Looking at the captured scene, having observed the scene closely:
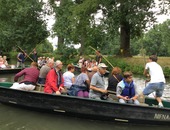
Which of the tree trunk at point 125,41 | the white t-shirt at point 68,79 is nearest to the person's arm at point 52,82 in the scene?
the white t-shirt at point 68,79

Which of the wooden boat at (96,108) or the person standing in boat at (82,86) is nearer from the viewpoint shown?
the wooden boat at (96,108)

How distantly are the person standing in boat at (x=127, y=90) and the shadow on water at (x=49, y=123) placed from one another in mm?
761

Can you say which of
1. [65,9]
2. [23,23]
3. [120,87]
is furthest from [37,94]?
[23,23]

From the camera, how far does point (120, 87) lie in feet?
28.3

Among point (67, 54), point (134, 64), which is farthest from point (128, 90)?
point (67, 54)

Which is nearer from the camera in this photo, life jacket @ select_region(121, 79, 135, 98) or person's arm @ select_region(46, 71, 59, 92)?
life jacket @ select_region(121, 79, 135, 98)

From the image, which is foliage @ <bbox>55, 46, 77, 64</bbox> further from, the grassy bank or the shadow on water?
the shadow on water

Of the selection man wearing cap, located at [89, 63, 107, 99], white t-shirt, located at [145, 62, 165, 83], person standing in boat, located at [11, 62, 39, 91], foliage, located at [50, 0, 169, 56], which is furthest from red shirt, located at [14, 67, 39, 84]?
foliage, located at [50, 0, 169, 56]

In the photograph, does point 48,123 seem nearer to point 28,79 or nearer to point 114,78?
point 28,79

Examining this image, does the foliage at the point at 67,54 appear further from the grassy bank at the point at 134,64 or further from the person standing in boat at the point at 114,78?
the person standing in boat at the point at 114,78

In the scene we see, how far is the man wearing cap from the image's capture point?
887 cm

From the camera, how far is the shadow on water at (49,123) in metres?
8.45

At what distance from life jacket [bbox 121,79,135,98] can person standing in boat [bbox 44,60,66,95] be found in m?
2.02

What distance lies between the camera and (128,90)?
873 centimetres
